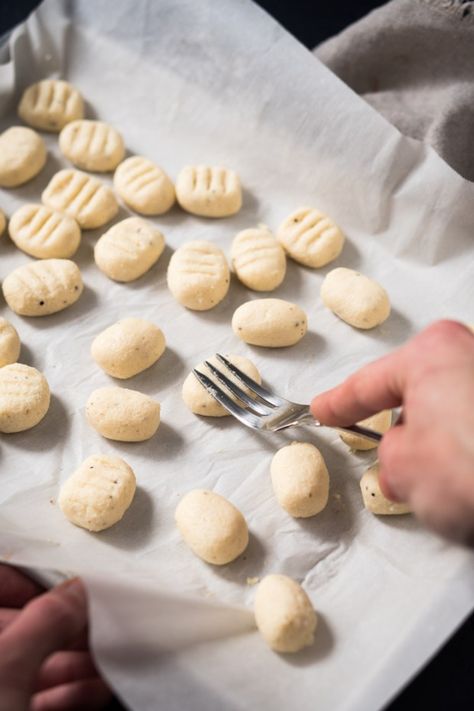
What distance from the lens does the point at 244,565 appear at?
1.55m

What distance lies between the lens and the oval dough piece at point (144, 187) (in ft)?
6.82

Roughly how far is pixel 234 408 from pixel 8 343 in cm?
50

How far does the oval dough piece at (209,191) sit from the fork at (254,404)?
495 mm

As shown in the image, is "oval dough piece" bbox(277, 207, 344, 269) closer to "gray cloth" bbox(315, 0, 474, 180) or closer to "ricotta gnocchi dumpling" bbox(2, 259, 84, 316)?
"gray cloth" bbox(315, 0, 474, 180)

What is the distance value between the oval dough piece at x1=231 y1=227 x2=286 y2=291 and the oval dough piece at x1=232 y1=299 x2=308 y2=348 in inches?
3.8

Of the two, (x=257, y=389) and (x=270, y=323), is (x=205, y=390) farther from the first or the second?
(x=270, y=323)

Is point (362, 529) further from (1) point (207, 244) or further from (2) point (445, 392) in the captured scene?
(1) point (207, 244)

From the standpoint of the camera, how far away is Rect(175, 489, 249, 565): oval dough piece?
1.50 m

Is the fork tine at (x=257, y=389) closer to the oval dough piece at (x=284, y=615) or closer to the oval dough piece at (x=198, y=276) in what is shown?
→ the oval dough piece at (x=198, y=276)

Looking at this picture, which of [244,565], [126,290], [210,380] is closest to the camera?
[244,565]

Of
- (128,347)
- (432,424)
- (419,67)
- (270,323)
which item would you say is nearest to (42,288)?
(128,347)

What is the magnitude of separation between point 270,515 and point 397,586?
276 millimetres

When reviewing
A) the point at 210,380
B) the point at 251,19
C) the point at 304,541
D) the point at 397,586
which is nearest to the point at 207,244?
the point at 210,380

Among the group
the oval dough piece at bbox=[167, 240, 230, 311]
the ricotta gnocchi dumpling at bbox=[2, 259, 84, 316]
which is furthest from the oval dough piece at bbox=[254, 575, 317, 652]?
the ricotta gnocchi dumpling at bbox=[2, 259, 84, 316]
